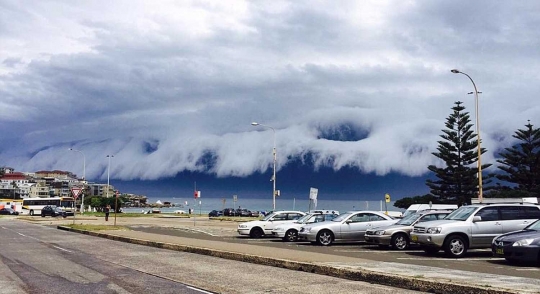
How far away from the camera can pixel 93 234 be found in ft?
103

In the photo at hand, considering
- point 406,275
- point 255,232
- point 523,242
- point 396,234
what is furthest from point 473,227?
point 255,232

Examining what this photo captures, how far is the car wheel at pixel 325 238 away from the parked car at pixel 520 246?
8.27 meters

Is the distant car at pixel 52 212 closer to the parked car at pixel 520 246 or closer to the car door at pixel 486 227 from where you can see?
the car door at pixel 486 227

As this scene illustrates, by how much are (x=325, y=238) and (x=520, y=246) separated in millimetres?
9366

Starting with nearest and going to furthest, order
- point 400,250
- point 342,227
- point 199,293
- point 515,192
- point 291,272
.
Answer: point 199,293 < point 291,272 < point 400,250 < point 342,227 < point 515,192

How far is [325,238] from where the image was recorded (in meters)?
23.3

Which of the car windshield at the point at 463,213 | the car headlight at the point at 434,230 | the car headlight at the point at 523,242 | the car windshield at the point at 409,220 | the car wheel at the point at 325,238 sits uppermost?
the car windshield at the point at 463,213

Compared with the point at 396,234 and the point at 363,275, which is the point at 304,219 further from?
the point at 363,275

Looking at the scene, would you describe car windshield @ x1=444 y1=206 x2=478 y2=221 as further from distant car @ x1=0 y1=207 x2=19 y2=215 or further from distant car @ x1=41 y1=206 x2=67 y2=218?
distant car @ x1=0 y1=207 x2=19 y2=215

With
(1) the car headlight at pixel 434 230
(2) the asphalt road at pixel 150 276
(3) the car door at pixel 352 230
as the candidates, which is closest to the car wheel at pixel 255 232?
(3) the car door at pixel 352 230

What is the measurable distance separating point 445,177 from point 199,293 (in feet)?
221

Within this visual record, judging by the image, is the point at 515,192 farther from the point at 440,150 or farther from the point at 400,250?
the point at 400,250

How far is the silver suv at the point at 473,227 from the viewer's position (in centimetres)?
1781

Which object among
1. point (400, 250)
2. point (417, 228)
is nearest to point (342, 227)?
point (400, 250)
